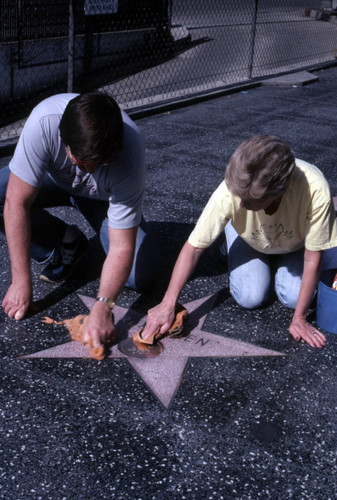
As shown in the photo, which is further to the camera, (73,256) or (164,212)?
(164,212)

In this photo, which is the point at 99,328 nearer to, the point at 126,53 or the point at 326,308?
the point at 326,308

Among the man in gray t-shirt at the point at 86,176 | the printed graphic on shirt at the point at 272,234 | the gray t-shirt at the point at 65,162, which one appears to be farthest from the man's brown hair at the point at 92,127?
the printed graphic on shirt at the point at 272,234

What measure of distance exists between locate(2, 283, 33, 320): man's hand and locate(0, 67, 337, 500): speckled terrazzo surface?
56mm

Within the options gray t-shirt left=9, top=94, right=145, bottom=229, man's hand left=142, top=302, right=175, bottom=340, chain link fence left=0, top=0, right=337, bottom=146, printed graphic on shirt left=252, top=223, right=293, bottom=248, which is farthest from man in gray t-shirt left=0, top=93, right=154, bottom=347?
chain link fence left=0, top=0, right=337, bottom=146

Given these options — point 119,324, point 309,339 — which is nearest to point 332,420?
point 309,339

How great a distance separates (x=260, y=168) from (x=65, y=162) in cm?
100

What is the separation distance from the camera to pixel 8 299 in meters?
2.88

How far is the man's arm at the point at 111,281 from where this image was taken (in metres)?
2.54

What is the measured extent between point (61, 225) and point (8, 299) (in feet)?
2.13

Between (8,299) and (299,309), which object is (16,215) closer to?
(8,299)

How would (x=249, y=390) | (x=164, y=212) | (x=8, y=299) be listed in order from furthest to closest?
(x=164, y=212) → (x=8, y=299) → (x=249, y=390)

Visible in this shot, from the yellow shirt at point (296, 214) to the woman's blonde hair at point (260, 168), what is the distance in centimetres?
A: 27

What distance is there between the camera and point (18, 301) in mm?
2844

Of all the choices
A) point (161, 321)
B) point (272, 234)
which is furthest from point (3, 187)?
point (272, 234)
